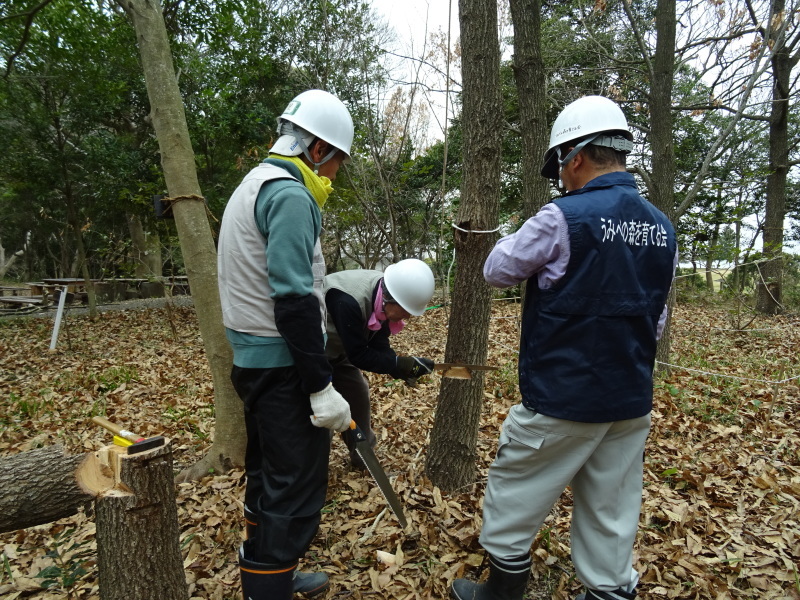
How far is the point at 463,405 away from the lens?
10.1 ft

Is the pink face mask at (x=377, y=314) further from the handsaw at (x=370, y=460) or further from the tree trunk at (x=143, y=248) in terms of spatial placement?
the tree trunk at (x=143, y=248)

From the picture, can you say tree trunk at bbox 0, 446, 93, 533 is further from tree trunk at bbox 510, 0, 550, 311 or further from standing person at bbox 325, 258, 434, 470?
tree trunk at bbox 510, 0, 550, 311

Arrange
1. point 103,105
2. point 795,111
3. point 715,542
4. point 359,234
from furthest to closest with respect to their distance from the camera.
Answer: point 795,111
point 359,234
point 103,105
point 715,542

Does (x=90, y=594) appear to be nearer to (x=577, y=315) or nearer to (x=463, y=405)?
(x=463, y=405)

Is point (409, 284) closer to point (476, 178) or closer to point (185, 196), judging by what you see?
point (476, 178)

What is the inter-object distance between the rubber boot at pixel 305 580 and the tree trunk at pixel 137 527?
37cm

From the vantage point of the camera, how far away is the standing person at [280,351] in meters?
1.87

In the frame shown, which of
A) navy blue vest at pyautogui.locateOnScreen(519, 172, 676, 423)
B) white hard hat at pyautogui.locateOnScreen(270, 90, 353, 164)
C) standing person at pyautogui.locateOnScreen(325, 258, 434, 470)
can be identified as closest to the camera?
navy blue vest at pyautogui.locateOnScreen(519, 172, 676, 423)

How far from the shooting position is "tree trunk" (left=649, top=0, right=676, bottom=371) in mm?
5906

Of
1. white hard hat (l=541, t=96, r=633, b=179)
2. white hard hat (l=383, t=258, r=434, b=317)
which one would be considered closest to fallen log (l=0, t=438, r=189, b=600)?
white hard hat (l=383, t=258, r=434, b=317)

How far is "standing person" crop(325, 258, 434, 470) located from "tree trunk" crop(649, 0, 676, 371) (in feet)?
14.2

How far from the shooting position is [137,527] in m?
1.93

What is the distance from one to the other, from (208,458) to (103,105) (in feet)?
33.5

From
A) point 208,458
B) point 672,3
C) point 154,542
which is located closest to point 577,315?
point 154,542
